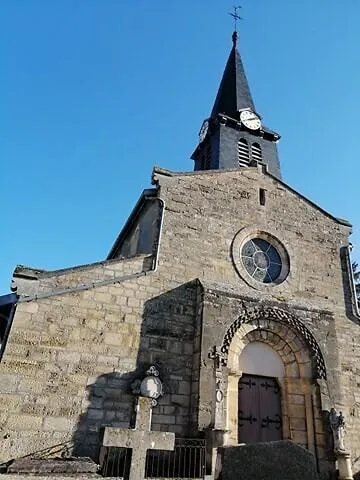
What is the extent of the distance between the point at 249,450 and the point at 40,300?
4.74 m

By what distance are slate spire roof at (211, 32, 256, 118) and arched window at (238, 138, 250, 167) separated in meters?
1.56

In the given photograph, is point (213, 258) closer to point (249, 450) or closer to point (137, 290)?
point (137, 290)

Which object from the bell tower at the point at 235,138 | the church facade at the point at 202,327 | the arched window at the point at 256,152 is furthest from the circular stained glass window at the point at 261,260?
the arched window at the point at 256,152

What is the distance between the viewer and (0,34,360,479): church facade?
657 cm

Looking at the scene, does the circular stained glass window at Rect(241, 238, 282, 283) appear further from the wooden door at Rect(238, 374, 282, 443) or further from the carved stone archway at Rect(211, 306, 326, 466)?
the wooden door at Rect(238, 374, 282, 443)

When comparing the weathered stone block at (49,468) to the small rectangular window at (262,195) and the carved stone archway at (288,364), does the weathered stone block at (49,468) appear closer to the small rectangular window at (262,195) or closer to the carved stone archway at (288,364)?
the carved stone archway at (288,364)

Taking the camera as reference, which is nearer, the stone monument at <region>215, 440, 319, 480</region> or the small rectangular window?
the stone monument at <region>215, 440, 319, 480</region>

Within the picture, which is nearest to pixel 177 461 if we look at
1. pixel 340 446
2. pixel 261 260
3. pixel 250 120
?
pixel 340 446

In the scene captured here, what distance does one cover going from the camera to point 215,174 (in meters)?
10.2

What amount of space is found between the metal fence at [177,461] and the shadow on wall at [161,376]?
324 mm

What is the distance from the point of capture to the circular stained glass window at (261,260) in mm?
9539

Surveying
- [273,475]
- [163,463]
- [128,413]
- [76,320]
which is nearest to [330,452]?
[163,463]

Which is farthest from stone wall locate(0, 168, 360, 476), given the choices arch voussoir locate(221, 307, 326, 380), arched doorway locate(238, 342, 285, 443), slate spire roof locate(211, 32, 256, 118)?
slate spire roof locate(211, 32, 256, 118)

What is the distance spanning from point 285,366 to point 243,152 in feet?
27.2
